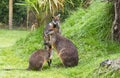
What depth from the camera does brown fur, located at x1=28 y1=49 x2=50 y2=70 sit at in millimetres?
8398

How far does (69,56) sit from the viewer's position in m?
8.64

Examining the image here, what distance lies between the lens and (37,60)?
27.6ft

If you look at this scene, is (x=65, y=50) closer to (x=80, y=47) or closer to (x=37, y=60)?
(x=37, y=60)

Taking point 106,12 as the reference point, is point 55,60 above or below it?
below

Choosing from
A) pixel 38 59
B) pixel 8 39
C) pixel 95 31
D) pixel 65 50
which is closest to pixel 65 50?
pixel 65 50

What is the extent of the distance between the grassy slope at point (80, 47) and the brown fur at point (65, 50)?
0.22 m

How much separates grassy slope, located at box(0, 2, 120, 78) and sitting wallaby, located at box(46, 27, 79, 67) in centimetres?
22

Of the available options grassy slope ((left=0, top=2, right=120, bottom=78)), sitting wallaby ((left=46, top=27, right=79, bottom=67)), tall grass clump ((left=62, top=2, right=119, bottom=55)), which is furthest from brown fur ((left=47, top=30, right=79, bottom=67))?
tall grass clump ((left=62, top=2, right=119, bottom=55))

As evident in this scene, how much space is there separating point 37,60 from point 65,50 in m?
0.73

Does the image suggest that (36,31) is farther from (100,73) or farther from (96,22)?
(100,73)

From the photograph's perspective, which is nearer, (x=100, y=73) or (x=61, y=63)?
(x=100, y=73)

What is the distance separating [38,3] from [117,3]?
254 cm

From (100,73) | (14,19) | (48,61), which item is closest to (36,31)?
(48,61)

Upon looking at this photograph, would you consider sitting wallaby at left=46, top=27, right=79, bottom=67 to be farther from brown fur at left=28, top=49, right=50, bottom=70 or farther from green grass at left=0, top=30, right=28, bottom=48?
green grass at left=0, top=30, right=28, bottom=48
